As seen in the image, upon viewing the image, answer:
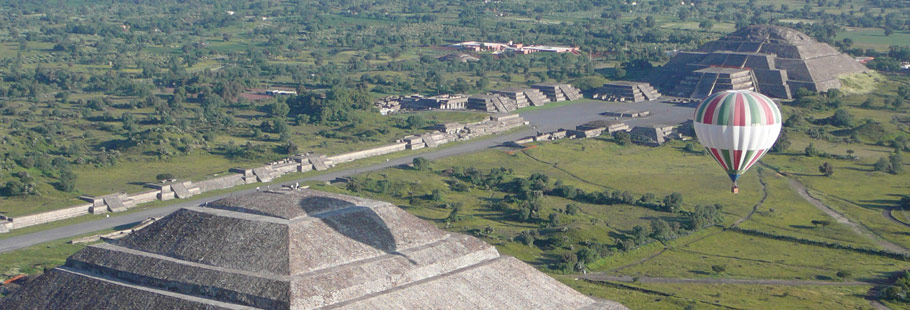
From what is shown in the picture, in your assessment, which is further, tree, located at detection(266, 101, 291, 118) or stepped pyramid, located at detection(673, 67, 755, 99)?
stepped pyramid, located at detection(673, 67, 755, 99)

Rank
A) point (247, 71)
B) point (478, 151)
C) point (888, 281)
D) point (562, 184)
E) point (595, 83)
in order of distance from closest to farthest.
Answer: point (888, 281), point (562, 184), point (478, 151), point (595, 83), point (247, 71)

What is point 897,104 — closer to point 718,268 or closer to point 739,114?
point 718,268

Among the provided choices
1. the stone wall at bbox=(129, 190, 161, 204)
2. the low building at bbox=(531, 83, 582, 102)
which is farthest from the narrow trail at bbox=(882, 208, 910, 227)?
the low building at bbox=(531, 83, 582, 102)

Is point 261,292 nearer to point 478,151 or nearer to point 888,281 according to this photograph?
point 888,281

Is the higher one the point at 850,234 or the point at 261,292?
the point at 261,292

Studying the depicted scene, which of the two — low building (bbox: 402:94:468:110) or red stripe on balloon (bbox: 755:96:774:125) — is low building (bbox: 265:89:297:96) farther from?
red stripe on balloon (bbox: 755:96:774:125)

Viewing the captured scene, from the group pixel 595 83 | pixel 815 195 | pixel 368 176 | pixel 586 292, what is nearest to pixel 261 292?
pixel 586 292

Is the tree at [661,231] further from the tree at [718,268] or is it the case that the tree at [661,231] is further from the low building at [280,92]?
the low building at [280,92]
